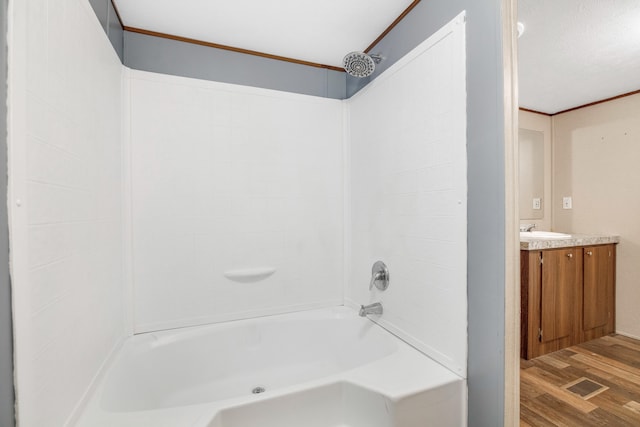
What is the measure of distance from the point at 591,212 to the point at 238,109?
342cm

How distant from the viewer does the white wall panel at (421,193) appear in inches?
48.4

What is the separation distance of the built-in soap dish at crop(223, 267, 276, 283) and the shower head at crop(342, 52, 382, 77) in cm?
134

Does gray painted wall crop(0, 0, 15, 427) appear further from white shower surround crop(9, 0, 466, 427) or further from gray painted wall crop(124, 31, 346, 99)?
gray painted wall crop(124, 31, 346, 99)

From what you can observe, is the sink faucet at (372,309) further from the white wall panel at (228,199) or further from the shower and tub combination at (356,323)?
the white wall panel at (228,199)

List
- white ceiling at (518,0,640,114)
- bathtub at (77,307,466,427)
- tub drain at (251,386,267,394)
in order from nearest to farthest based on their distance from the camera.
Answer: bathtub at (77,307,466,427) → white ceiling at (518,0,640,114) → tub drain at (251,386,267,394)

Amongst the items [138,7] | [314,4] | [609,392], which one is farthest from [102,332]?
[609,392]

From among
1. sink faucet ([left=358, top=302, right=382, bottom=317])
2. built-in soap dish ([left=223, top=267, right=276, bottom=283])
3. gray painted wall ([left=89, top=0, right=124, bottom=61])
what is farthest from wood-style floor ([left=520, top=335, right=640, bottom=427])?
gray painted wall ([left=89, top=0, right=124, bottom=61])

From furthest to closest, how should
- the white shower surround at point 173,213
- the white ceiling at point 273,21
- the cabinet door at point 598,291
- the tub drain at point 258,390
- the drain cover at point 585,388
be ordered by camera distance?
the cabinet door at point 598,291
the drain cover at point 585,388
the tub drain at point 258,390
the white ceiling at point 273,21
the white shower surround at point 173,213

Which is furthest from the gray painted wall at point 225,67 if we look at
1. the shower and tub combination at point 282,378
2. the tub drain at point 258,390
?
the tub drain at point 258,390

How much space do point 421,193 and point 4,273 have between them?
1479 millimetres

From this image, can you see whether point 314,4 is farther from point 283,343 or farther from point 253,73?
point 283,343

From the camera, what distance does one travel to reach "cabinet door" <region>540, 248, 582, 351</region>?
225 cm

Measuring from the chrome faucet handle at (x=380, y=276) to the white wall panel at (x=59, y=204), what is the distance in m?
1.39

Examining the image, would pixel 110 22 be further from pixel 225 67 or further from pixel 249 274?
pixel 249 274
